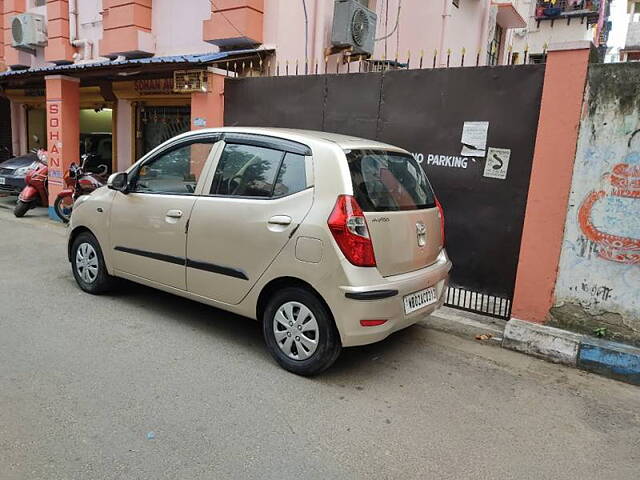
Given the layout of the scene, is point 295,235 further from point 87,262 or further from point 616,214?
point 87,262

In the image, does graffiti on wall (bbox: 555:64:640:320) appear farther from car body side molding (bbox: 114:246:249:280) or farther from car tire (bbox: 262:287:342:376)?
car body side molding (bbox: 114:246:249:280)

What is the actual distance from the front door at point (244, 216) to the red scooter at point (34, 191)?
24.7ft

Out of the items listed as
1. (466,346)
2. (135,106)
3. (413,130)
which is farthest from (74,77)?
(466,346)

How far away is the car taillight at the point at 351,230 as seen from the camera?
3354 mm

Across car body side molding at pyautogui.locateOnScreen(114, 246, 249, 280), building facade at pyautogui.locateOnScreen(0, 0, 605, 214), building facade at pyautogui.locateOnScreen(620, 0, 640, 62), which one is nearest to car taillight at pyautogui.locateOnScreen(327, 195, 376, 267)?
car body side molding at pyautogui.locateOnScreen(114, 246, 249, 280)

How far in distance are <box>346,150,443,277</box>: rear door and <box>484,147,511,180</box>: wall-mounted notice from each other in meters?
1.16

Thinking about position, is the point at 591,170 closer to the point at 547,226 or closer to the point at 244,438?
the point at 547,226

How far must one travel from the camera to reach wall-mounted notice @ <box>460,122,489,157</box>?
16.5 ft

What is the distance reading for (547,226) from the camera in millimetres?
4340

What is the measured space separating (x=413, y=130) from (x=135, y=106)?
765 centimetres

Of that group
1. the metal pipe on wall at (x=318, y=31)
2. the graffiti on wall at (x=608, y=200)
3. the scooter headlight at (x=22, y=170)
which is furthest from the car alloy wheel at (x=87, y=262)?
the scooter headlight at (x=22, y=170)

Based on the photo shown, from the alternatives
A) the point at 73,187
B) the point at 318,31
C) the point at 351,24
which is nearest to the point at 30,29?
the point at 73,187

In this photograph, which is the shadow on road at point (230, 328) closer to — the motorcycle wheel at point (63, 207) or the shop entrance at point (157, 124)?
the motorcycle wheel at point (63, 207)

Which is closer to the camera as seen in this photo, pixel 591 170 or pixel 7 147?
pixel 591 170
